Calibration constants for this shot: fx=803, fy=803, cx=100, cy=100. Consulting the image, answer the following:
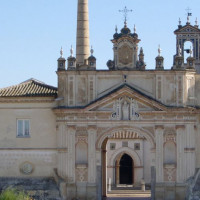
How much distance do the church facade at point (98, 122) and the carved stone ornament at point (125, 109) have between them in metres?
0.06

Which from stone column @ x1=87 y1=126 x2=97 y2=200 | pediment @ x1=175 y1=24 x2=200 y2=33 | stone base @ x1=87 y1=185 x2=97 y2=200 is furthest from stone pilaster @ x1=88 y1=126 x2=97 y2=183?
pediment @ x1=175 y1=24 x2=200 y2=33

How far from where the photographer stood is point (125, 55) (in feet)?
169

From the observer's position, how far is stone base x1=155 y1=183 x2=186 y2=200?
49750mm

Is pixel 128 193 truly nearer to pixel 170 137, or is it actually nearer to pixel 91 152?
pixel 91 152

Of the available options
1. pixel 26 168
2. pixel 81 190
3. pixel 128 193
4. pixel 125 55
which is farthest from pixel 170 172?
pixel 128 193

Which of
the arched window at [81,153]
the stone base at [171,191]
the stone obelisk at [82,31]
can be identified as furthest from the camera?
the stone obelisk at [82,31]

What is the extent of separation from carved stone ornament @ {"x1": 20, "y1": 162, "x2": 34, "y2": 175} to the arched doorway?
20622 millimetres

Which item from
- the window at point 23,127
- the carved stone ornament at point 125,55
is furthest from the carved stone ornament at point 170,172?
the window at point 23,127

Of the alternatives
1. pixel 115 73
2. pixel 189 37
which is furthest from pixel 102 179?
pixel 189 37

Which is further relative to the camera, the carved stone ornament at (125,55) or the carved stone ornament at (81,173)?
the carved stone ornament at (125,55)

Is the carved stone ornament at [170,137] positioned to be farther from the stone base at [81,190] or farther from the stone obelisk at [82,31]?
the stone obelisk at [82,31]

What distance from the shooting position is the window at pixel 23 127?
5097 centimetres

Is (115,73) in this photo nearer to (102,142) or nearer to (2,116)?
(102,142)

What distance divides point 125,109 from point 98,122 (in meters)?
1.88
